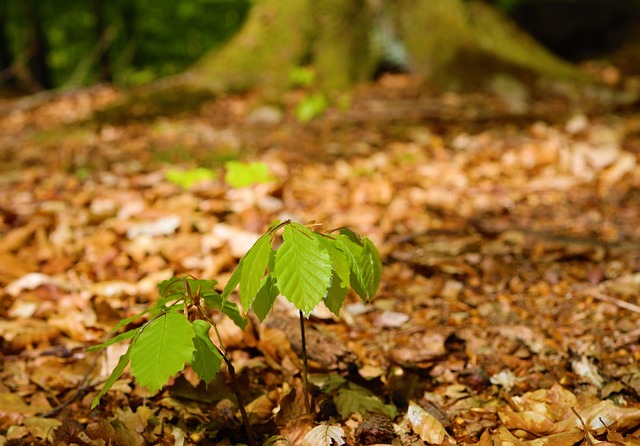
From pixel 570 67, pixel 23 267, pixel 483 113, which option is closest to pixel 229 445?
pixel 23 267

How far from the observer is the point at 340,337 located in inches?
70.9

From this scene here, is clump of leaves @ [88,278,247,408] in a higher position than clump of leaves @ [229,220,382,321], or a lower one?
lower

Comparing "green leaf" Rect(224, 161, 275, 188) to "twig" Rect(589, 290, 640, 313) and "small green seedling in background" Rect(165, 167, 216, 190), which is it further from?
"twig" Rect(589, 290, 640, 313)

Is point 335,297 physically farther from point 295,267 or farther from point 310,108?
point 310,108

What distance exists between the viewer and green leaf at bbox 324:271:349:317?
3.46 feet

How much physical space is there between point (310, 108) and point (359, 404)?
326 cm

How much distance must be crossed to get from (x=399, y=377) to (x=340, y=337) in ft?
0.99

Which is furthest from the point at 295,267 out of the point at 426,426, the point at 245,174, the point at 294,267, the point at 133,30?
the point at 133,30

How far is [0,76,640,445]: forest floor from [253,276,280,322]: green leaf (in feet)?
0.65

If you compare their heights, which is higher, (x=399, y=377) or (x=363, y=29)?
(x=363, y=29)

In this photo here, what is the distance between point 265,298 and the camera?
1.10m

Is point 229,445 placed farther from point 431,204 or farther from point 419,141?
point 419,141

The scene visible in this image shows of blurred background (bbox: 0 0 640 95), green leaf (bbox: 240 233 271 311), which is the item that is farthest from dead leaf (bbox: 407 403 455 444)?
blurred background (bbox: 0 0 640 95)

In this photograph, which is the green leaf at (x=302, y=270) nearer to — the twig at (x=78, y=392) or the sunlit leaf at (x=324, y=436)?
A: the sunlit leaf at (x=324, y=436)
